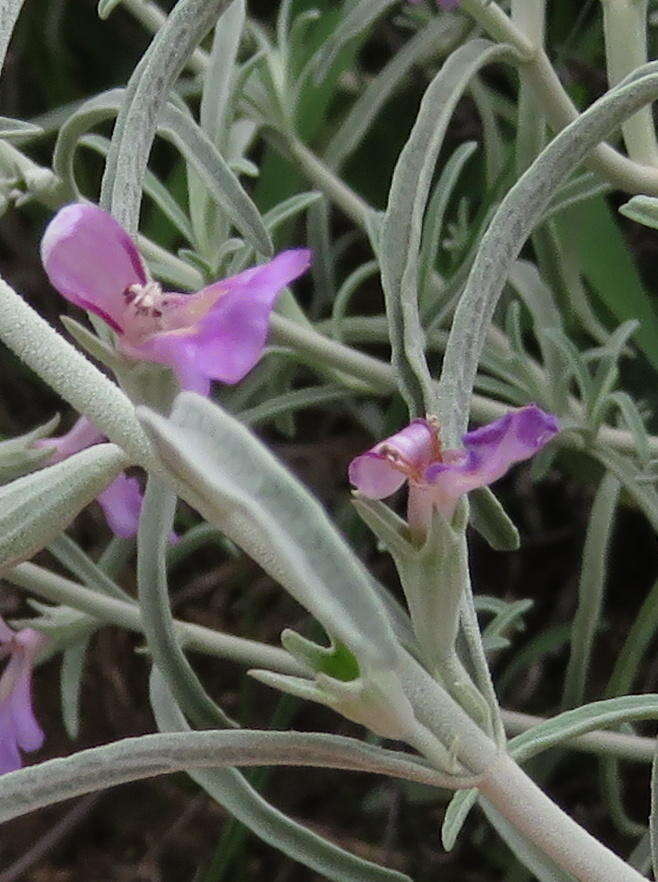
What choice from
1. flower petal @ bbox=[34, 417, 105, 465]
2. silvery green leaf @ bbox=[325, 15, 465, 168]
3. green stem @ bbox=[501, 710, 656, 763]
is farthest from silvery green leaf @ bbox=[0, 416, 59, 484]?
silvery green leaf @ bbox=[325, 15, 465, 168]

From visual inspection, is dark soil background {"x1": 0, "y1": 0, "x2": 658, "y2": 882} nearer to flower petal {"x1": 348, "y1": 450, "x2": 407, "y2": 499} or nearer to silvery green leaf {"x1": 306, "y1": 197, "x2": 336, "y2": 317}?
silvery green leaf {"x1": 306, "y1": 197, "x2": 336, "y2": 317}

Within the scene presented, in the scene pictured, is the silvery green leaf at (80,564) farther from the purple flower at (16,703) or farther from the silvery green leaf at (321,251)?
the silvery green leaf at (321,251)

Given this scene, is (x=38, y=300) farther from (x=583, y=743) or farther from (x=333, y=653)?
(x=333, y=653)

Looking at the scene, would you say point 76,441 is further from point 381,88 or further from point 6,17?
point 381,88

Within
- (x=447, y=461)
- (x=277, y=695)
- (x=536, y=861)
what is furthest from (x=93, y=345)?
(x=277, y=695)

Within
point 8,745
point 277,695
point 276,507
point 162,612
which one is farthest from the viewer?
point 277,695

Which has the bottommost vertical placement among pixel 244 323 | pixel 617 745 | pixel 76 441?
pixel 617 745
